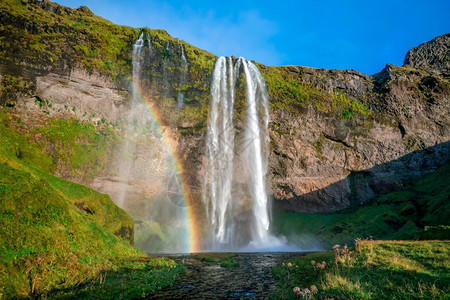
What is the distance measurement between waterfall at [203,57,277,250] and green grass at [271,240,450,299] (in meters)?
28.2

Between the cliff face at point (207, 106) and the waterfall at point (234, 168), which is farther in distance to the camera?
the waterfall at point (234, 168)

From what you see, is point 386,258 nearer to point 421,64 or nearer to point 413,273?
point 413,273

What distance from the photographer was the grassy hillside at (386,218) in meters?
32.8

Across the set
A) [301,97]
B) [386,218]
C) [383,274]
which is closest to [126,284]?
[383,274]

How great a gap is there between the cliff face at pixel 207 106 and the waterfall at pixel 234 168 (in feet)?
6.18

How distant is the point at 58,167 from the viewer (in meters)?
31.6

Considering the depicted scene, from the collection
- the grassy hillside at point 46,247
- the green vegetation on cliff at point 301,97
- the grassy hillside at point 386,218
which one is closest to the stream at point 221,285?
the grassy hillside at point 46,247

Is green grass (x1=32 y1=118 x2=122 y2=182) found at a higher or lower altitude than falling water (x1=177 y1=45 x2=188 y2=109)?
lower

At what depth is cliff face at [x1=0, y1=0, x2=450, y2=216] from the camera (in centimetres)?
3291

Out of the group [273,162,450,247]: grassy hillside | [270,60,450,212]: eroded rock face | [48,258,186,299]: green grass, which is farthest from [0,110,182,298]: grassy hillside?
[270,60,450,212]: eroded rock face

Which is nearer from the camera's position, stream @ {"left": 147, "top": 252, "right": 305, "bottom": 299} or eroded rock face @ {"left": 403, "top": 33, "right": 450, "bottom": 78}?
stream @ {"left": 147, "top": 252, "right": 305, "bottom": 299}

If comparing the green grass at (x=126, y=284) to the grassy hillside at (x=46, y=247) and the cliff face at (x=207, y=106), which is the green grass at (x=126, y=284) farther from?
the cliff face at (x=207, y=106)

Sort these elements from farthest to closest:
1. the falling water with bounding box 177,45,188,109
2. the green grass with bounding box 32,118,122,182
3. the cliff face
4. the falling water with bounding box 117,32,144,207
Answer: the falling water with bounding box 177,45,188,109 < the falling water with bounding box 117,32,144,207 < the cliff face < the green grass with bounding box 32,118,122,182

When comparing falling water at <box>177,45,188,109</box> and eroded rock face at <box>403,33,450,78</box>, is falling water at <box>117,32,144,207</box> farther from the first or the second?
eroded rock face at <box>403,33,450,78</box>
